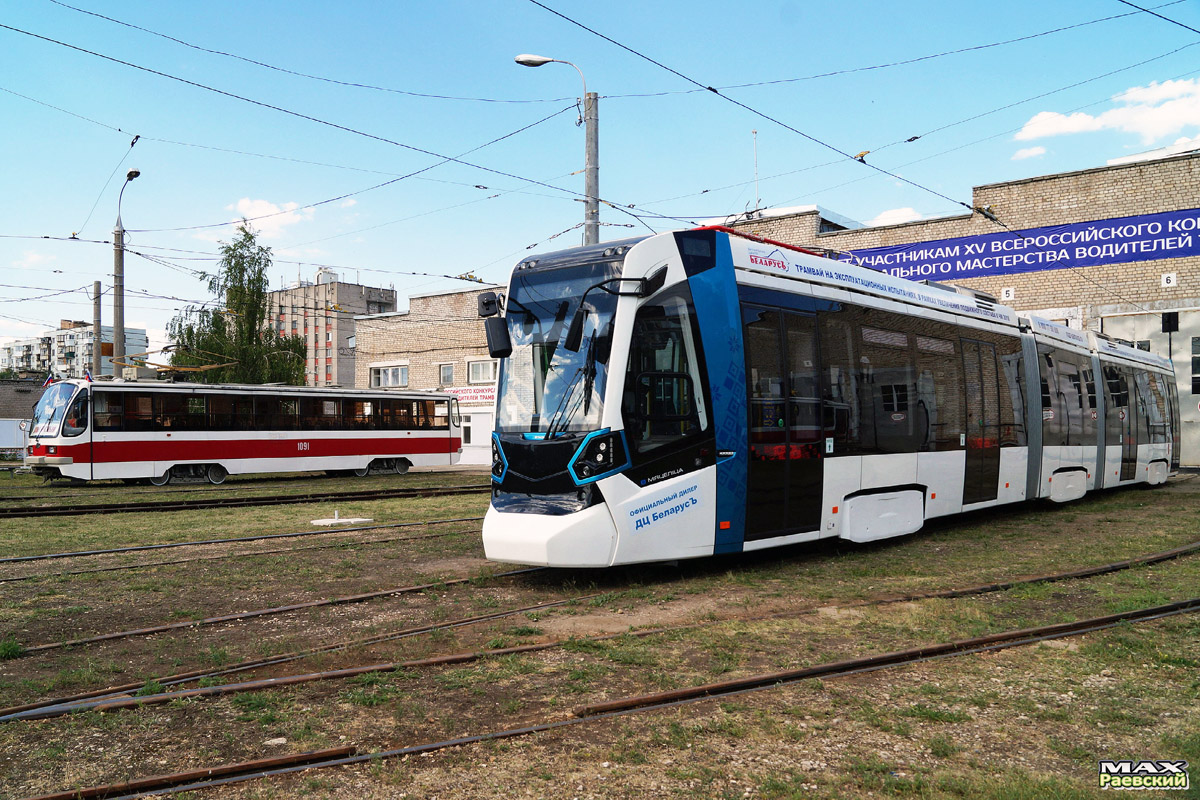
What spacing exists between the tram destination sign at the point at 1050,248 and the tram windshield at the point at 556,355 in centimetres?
1811

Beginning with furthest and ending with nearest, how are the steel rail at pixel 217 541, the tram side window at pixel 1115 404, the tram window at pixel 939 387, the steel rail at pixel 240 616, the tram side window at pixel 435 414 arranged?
the tram side window at pixel 435 414, the tram side window at pixel 1115 404, the tram window at pixel 939 387, the steel rail at pixel 217 541, the steel rail at pixel 240 616

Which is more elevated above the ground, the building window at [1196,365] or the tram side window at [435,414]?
the building window at [1196,365]

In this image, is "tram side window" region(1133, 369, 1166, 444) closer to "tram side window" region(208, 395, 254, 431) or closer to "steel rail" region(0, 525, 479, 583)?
"steel rail" region(0, 525, 479, 583)

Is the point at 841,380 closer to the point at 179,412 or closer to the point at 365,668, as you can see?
the point at 365,668

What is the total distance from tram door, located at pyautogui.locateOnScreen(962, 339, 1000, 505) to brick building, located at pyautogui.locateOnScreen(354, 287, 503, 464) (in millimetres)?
29143

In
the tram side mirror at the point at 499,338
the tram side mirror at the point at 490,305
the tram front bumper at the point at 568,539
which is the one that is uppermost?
the tram side mirror at the point at 490,305

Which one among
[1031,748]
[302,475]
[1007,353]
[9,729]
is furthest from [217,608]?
[302,475]

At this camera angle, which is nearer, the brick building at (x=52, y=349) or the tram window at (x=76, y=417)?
the tram window at (x=76, y=417)

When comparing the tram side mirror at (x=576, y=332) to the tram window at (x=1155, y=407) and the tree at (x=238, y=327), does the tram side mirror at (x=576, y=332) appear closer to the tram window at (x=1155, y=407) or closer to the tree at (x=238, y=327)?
the tram window at (x=1155, y=407)

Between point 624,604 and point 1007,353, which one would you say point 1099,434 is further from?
point 624,604

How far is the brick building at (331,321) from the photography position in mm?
101375

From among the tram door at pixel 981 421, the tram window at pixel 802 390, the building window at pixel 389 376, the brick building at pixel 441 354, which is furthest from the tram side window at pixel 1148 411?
the building window at pixel 389 376

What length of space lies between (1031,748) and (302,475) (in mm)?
32265

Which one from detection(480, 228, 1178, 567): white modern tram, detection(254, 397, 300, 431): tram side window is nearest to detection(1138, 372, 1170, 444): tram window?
detection(480, 228, 1178, 567): white modern tram
